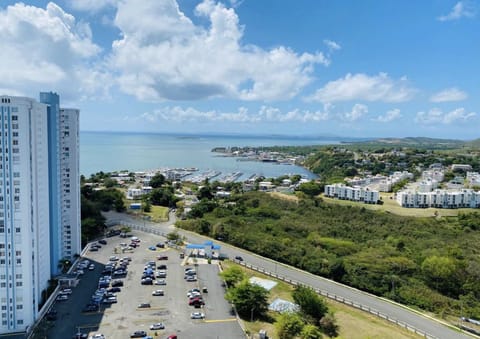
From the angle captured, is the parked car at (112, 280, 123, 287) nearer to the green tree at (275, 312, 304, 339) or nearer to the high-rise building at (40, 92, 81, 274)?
the high-rise building at (40, 92, 81, 274)

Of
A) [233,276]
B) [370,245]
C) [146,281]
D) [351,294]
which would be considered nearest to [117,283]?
[146,281]

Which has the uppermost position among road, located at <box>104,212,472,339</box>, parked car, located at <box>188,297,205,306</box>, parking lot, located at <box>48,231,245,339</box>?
parked car, located at <box>188,297,205,306</box>

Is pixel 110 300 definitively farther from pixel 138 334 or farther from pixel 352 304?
pixel 352 304

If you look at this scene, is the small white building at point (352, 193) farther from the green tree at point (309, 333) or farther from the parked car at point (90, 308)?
the parked car at point (90, 308)

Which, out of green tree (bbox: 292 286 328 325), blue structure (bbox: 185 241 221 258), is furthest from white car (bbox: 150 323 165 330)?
blue structure (bbox: 185 241 221 258)

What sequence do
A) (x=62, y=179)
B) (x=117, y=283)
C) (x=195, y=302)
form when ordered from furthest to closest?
(x=62, y=179) → (x=117, y=283) → (x=195, y=302)

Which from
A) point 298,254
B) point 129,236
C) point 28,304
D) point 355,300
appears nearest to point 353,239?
point 298,254
